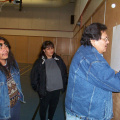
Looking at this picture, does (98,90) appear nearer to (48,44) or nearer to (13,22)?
(48,44)

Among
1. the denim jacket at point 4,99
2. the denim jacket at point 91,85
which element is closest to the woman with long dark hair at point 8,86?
the denim jacket at point 4,99

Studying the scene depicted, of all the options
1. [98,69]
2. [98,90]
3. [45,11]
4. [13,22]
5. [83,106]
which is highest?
[45,11]

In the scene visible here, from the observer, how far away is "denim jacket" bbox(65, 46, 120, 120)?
856 millimetres

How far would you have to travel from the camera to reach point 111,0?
133cm

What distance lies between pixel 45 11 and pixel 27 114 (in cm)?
889

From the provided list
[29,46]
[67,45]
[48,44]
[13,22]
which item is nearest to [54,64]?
[48,44]

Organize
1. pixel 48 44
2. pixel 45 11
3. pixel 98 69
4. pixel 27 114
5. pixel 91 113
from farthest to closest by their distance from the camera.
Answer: pixel 45 11
pixel 27 114
pixel 48 44
pixel 91 113
pixel 98 69

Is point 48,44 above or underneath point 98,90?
above

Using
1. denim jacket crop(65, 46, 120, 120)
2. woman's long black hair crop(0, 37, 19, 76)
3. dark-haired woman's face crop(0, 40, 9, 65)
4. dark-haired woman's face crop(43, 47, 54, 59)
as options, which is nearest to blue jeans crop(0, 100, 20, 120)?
woman's long black hair crop(0, 37, 19, 76)

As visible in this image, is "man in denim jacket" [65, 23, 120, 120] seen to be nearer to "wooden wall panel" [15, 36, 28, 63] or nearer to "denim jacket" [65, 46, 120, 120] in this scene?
"denim jacket" [65, 46, 120, 120]

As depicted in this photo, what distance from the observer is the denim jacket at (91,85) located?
0.86 metres

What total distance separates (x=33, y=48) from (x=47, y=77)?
8.71m

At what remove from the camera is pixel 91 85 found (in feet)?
3.15

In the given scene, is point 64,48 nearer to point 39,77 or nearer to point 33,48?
point 33,48
